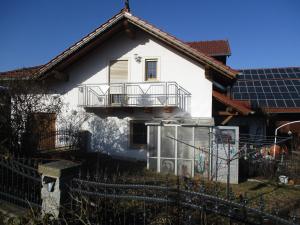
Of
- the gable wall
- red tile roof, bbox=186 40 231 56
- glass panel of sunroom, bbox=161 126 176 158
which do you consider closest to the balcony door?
the gable wall

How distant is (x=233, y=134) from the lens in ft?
36.8

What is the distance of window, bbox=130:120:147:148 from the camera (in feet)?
47.7

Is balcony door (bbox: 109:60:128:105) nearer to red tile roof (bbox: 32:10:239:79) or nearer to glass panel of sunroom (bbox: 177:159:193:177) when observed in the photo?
red tile roof (bbox: 32:10:239:79)

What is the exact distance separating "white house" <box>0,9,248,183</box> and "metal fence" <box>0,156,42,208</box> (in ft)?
20.7

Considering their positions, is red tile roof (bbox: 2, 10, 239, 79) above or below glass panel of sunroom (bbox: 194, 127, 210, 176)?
above

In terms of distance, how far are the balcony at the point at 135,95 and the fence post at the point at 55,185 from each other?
8511mm

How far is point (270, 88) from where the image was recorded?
18.6 m

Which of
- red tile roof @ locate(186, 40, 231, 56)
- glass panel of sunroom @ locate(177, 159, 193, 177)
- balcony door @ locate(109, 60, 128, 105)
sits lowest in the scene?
glass panel of sunroom @ locate(177, 159, 193, 177)

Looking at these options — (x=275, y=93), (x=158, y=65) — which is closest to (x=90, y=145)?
(x=158, y=65)

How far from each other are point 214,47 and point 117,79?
10.2 meters

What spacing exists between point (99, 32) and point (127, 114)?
438 centimetres

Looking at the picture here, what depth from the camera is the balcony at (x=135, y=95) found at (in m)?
13.6

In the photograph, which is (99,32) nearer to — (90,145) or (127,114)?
(127,114)

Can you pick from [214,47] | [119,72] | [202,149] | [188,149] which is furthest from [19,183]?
[214,47]
